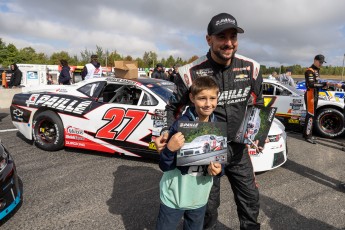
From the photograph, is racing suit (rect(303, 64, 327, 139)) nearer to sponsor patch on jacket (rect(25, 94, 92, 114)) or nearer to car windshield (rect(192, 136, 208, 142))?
sponsor patch on jacket (rect(25, 94, 92, 114))

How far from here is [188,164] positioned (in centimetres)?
161

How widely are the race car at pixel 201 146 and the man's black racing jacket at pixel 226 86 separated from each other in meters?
0.41

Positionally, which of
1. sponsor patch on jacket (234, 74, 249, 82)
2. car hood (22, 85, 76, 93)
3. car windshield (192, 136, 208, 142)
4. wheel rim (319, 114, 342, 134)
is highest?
sponsor patch on jacket (234, 74, 249, 82)

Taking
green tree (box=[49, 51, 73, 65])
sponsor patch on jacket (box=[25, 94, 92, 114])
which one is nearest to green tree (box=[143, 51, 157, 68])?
green tree (box=[49, 51, 73, 65])

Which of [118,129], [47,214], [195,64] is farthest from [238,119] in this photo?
[118,129]

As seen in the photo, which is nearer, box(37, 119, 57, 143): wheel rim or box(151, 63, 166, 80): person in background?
box(37, 119, 57, 143): wheel rim

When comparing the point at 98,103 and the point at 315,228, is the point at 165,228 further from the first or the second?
the point at 98,103

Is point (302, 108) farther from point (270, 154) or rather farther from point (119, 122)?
point (119, 122)

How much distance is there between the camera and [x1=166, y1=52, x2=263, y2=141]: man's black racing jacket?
78.7 inches

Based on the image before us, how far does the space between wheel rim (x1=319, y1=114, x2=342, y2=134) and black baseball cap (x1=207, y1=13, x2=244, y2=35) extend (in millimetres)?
5687

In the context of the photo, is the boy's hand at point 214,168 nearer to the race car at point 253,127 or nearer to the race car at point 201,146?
the race car at point 201,146

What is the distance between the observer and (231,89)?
78.8 inches

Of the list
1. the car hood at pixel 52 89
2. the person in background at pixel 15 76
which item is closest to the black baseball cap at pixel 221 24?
the car hood at pixel 52 89

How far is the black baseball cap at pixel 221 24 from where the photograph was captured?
1.80 m
